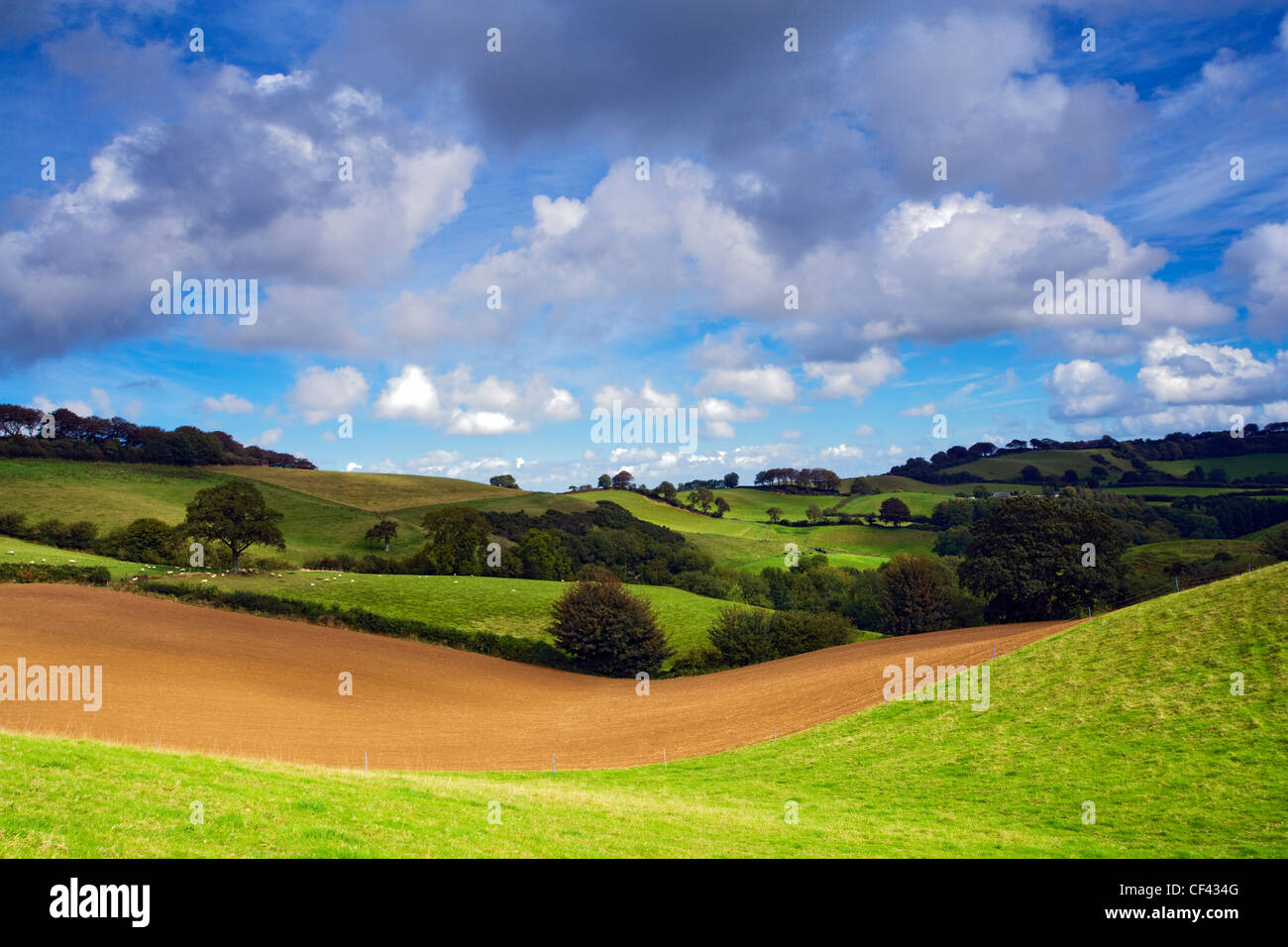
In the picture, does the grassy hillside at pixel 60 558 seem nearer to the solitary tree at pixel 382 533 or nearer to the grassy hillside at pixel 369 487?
the solitary tree at pixel 382 533

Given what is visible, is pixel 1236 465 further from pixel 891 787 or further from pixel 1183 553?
pixel 891 787

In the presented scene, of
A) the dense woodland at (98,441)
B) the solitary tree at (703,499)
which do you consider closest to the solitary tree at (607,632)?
the dense woodland at (98,441)

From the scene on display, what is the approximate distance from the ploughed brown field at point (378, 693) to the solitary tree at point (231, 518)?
13256 mm

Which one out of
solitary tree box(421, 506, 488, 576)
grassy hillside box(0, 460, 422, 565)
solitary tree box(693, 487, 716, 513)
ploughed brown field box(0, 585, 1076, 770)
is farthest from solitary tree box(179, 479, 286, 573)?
solitary tree box(693, 487, 716, 513)

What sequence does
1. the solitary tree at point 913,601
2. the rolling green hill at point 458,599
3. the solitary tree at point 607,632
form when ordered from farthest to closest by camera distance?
the solitary tree at point 913,601, the rolling green hill at point 458,599, the solitary tree at point 607,632

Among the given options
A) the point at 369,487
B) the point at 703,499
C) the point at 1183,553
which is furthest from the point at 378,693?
the point at 703,499

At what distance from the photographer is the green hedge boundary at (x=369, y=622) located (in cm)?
5997

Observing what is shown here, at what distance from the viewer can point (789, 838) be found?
15.7m

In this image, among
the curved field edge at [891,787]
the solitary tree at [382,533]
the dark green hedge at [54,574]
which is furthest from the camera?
the solitary tree at [382,533]

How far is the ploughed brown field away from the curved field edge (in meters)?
6.12

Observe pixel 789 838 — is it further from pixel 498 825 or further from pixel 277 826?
pixel 277 826

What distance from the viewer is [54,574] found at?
5956cm

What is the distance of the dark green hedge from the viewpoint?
189 ft
